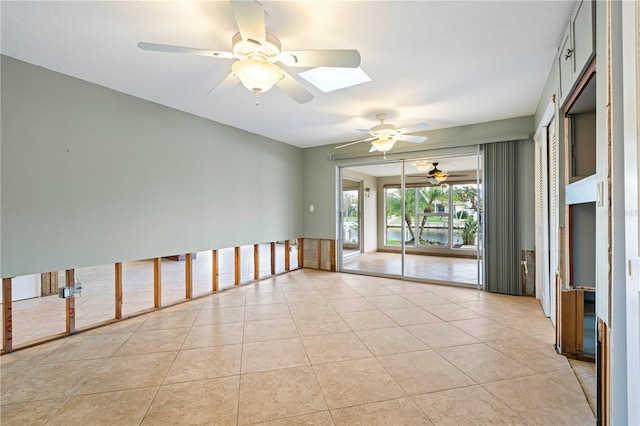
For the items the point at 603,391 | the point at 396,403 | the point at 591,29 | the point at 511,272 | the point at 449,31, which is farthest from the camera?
the point at 511,272

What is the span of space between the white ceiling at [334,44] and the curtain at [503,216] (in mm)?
837

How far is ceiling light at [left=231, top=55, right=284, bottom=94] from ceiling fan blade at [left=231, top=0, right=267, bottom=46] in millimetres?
163

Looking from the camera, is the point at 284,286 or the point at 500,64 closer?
the point at 500,64

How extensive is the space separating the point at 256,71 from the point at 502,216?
4.22 metres

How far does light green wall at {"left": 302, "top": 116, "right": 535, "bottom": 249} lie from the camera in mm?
4328

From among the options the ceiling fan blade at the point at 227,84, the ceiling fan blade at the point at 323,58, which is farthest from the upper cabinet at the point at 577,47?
the ceiling fan blade at the point at 227,84

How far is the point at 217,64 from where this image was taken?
277cm

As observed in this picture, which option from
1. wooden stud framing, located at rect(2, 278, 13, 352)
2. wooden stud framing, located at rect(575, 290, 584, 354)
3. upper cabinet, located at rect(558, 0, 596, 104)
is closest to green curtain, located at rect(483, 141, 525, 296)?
wooden stud framing, located at rect(575, 290, 584, 354)

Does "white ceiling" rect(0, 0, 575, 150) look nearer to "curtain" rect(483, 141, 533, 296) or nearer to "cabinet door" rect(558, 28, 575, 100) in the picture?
"cabinet door" rect(558, 28, 575, 100)

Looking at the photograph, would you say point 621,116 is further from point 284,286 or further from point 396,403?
point 284,286

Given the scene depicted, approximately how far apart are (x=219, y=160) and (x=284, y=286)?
2.34 m

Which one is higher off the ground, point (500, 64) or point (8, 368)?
point (500, 64)

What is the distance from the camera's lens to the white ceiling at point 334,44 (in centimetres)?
203

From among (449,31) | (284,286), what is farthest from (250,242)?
(449,31)
